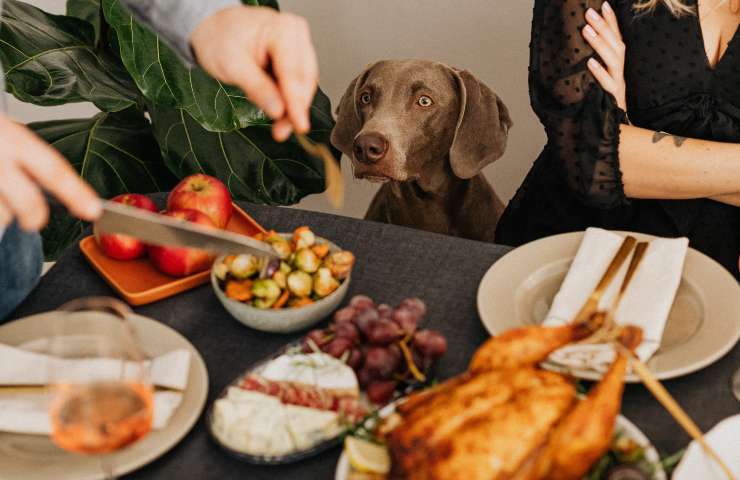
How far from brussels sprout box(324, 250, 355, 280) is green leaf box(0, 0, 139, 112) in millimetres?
1110

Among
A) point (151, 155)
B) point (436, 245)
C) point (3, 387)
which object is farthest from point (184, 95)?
point (3, 387)

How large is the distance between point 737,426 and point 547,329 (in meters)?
0.22

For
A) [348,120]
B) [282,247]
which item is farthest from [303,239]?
[348,120]

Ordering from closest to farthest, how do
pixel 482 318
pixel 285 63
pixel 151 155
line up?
pixel 285 63
pixel 482 318
pixel 151 155

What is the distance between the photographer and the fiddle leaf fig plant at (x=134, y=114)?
192 cm

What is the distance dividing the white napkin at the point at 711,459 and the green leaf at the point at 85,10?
2.03 metres

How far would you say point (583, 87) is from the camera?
60.5 inches

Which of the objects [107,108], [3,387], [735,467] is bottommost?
[107,108]

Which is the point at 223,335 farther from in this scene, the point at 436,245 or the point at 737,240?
the point at 737,240

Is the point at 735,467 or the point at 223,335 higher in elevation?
the point at 735,467

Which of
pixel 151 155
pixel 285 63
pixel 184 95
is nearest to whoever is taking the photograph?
pixel 285 63

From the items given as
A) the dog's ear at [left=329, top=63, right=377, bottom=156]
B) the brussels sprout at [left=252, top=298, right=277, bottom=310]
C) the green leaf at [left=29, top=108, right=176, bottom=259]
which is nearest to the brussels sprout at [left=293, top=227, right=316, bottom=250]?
the brussels sprout at [left=252, top=298, right=277, bottom=310]

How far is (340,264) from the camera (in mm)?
1115

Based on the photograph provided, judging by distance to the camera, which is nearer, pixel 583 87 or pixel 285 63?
pixel 285 63
